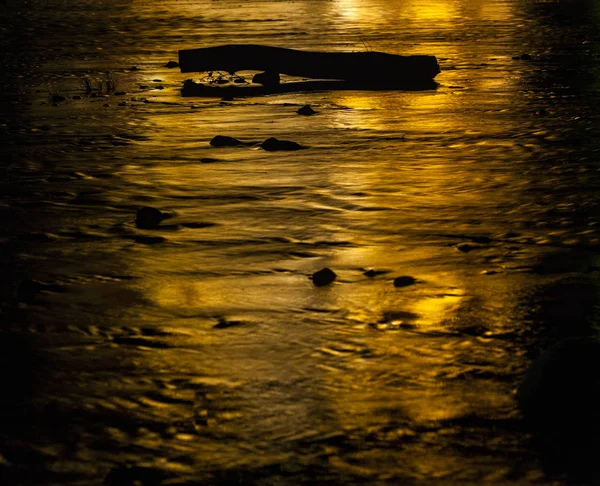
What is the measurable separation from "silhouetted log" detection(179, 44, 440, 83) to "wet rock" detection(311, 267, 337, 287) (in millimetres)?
8545

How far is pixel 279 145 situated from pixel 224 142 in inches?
22.9

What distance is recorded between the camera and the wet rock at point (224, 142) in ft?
33.5

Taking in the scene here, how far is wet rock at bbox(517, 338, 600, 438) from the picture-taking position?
4.14 metres

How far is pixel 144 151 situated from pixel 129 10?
26171 mm

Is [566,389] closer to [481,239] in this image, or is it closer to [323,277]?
[323,277]

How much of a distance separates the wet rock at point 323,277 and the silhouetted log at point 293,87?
26.5 feet

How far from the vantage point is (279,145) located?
32.6ft

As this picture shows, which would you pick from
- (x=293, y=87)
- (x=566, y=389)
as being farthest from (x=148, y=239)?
(x=293, y=87)

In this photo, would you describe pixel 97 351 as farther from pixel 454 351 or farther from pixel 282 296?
pixel 454 351

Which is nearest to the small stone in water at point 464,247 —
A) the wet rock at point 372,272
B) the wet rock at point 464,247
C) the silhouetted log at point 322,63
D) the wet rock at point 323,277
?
the wet rock at point 464,247

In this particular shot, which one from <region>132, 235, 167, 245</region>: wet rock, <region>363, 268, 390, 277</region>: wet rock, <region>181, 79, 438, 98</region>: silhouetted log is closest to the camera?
<region>363, 268, 390, 277</region>: wet rock

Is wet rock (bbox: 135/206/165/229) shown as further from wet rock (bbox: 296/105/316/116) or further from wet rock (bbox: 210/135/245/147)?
wet rock (bbox: 296/105/316/116)

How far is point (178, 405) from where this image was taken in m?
4.40

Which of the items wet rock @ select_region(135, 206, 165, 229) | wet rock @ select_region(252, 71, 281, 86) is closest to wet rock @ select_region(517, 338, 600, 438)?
wet rock @ select_region(135, 206, 165, 229)
